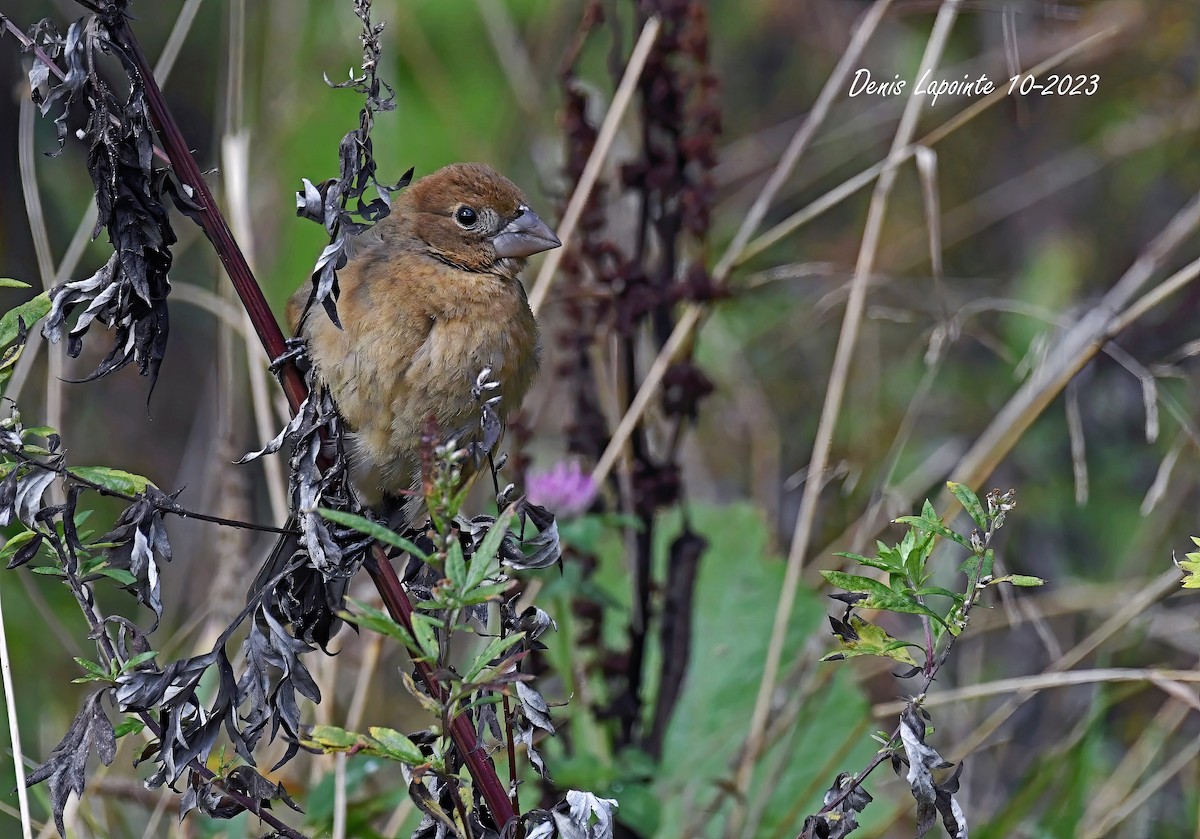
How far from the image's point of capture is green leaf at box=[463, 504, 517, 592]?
117 centimetres

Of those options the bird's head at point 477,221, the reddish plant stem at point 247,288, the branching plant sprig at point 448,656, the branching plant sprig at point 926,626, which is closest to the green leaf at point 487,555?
the branching plant sprig at point 448,656

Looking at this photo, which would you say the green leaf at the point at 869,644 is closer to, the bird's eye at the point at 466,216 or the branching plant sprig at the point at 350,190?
the branching plant sprig at the point at 350,190

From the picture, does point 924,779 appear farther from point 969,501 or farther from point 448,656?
point 448,656

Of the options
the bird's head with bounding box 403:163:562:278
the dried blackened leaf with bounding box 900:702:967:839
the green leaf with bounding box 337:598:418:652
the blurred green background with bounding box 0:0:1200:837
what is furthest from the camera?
the blurred green background with bounding box 0:0:1200:837

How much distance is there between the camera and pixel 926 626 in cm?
138

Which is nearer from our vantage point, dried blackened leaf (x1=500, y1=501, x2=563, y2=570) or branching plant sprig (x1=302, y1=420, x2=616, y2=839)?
branching plant sprig (x1=302, y1=420, x2=616, y2=839)

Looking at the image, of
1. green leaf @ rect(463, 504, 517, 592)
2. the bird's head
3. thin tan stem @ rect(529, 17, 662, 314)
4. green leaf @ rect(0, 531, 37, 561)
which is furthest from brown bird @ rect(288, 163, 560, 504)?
green leaf @ rect(463, 504, 517, 592)

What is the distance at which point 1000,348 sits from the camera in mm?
2703

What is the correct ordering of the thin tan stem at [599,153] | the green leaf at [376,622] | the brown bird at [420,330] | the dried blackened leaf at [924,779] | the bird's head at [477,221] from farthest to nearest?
1. the thin tan stem at [599,153]
2. the bird's head at [477,221]
3. the brown bird at [420,330]
4. the dried blackened leaf at [924,779]
5. the green leaf at [376,622]

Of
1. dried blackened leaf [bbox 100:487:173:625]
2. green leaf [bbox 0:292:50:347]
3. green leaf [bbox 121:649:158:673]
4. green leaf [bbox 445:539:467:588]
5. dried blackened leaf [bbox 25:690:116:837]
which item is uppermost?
green leaf [bbox 0:292:50:347]

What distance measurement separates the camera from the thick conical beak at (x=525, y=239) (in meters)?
2.34

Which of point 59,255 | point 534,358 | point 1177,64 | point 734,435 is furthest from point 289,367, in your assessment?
point 1177,64

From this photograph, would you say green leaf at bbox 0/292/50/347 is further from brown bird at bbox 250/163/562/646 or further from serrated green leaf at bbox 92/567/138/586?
brown bird at bbox 250/163/562/646

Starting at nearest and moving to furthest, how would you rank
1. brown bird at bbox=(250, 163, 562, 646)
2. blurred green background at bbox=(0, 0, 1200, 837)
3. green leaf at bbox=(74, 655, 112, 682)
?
green leaf at bbox=(74, 655, 112, 682) → brown bird at bbox=(250, 163, 562, 646) → blurred green background at bbox=(0, 0, 1200, 837)
